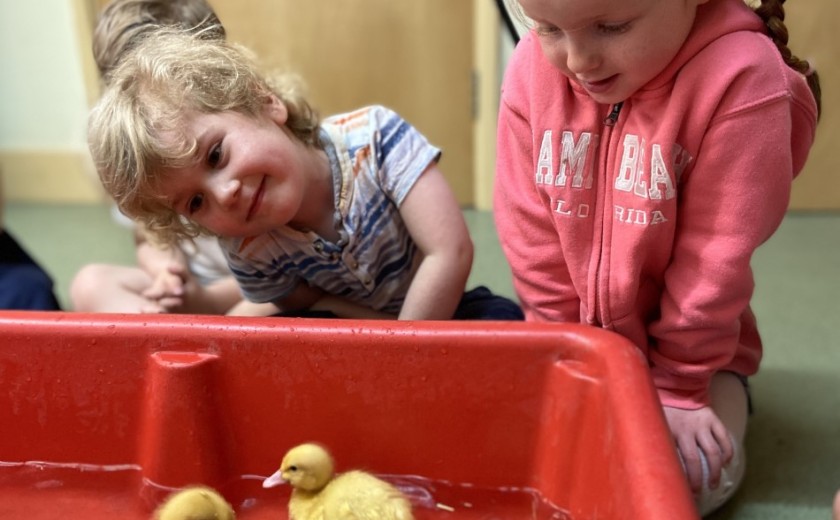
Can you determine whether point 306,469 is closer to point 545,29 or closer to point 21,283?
point 545,29

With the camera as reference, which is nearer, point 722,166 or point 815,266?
point 722,166

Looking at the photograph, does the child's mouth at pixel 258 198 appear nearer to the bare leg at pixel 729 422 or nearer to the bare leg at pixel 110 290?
the bare leg at pixel 110 290

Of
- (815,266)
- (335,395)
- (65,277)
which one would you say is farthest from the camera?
(65,277)

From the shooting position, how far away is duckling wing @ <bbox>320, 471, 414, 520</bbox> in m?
0.60

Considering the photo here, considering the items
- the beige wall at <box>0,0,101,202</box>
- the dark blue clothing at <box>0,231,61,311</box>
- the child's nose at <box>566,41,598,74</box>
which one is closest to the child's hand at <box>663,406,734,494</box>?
the child's nose at <box>566,41,598,74</box>

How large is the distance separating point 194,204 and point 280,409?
218 millimetres

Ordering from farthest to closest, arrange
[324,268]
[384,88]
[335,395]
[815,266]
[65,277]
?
[384,88] → [65,277] → [815,266] → [324,268] → [335,395]

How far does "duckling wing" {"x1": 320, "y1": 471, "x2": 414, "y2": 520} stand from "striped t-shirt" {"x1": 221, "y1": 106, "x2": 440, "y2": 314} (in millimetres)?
289

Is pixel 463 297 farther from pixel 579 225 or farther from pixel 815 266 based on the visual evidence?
pixel 815 266

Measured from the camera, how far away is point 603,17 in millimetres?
541

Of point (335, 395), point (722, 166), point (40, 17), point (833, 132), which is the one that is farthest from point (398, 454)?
point (40, 17)

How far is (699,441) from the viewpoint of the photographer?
71 cm

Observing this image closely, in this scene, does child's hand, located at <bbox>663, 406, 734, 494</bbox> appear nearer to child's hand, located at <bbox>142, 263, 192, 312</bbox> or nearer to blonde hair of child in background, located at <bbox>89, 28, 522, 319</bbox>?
blonde hair of child in background, located at <bbox>89, 28, 522, 319</bbox>

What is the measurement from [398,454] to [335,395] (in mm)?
77
